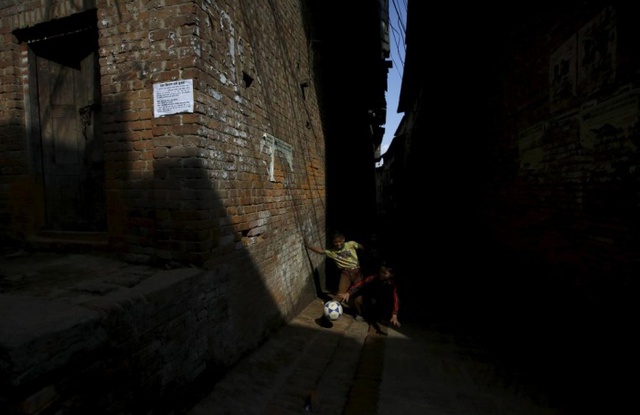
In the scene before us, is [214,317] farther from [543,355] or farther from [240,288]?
[543,355]

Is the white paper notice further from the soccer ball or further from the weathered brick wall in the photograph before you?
the weathered brick wall

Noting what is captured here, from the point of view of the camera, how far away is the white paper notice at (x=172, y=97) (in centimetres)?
268

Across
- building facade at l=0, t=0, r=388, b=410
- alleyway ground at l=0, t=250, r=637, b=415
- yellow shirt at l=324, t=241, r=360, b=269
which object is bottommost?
alleyway ground at l=0, t=250, r=637, b=415

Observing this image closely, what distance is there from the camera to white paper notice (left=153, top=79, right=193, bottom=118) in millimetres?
2684

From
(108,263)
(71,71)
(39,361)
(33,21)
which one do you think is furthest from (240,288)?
(33,21)

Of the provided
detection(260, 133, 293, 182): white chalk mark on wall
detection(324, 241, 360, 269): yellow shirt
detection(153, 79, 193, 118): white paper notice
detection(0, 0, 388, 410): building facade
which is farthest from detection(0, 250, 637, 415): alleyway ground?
detection(260, 133, 293, 182): white chalk mark on wall

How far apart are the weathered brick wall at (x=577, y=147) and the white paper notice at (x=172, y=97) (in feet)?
12.8

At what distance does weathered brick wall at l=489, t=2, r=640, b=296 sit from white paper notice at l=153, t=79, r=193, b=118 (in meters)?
3.91

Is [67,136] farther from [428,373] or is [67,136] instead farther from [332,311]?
[428,373]

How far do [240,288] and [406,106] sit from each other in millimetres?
13753

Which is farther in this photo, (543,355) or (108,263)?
(543,355)

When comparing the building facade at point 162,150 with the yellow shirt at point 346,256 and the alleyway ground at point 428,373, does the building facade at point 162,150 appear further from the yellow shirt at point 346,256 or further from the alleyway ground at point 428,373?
the yellow shirt at point 346,256

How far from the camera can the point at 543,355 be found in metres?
3.90

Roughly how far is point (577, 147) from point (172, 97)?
426 cm
